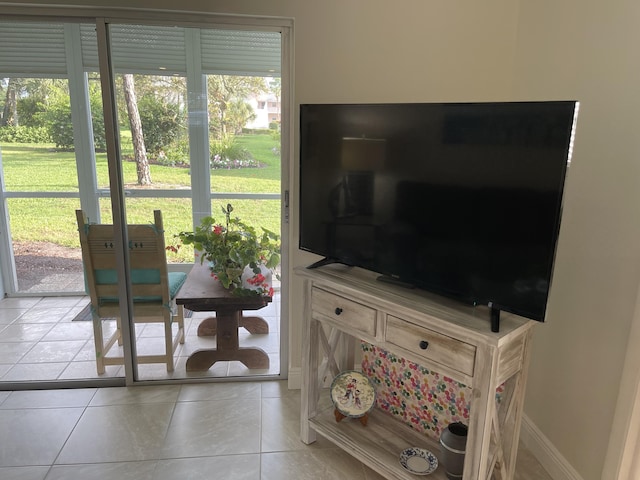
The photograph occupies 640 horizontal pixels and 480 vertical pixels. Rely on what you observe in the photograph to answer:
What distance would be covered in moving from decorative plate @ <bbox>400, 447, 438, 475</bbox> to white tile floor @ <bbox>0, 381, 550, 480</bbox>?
0.66 feet

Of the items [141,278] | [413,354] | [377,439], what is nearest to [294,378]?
[377,439]

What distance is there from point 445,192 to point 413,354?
0.61 metres

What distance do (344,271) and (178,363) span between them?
1.34m

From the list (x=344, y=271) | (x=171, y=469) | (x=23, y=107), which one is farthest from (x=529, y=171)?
(x=23, y=107)

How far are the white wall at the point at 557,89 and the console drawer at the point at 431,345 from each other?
1.95ft

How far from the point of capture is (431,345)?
1627 millimetres

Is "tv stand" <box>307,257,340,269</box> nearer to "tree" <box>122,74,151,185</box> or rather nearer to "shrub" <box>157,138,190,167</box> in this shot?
"shrub" <box>157,138,190,167</box>

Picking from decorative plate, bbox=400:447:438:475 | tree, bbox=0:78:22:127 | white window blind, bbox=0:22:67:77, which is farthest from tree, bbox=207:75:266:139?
decorative plate, bbox=400:447:438:475

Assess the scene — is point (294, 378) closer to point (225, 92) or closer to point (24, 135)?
point (225, 92)

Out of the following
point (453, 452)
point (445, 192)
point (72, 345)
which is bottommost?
point (72, 345)

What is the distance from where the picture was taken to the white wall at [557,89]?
165 cm

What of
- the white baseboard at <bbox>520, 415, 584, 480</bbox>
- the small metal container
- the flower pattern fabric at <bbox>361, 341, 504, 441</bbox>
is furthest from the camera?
the flower pattern fabric at <bbox>361, 341, 504, 441</bbox>

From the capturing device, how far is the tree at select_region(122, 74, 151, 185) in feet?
7.86

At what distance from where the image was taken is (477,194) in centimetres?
157
